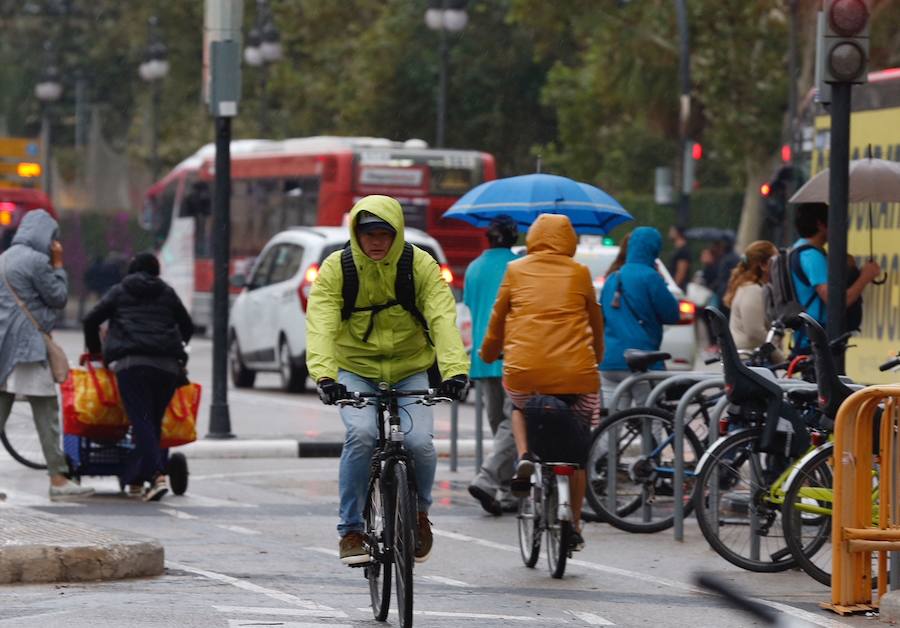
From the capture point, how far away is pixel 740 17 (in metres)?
37.3

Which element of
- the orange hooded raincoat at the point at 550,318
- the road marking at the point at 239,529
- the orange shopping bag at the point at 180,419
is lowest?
the road marking at the point at 239,529

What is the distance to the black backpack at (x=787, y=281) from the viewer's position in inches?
463

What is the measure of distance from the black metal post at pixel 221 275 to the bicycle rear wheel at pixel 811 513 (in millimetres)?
7657

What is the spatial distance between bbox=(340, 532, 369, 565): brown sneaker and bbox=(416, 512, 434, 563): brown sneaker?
237mm

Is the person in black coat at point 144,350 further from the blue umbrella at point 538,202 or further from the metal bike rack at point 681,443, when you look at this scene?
the metal bike rack at point 681,443

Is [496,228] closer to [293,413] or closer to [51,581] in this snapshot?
[51,581]

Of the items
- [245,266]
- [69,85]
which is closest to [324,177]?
[245,266]

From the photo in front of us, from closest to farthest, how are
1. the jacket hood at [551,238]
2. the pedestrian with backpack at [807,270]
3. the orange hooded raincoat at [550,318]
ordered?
the orange hooded raincoat at [550,318] → the jacket hood at [551,238] → the pedestrian with backpack at [807,270]

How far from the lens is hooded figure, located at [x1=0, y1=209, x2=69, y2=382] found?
12.7 metres

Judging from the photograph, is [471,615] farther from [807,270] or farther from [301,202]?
[301,202]

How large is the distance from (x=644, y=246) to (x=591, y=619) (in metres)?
4.47

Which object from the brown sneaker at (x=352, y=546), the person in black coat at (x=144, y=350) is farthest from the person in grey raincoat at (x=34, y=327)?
the brown sneaker at (x=352, y=546)

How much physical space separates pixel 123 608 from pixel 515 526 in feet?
12.4

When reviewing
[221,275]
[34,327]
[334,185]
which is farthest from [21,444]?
[334,185]
